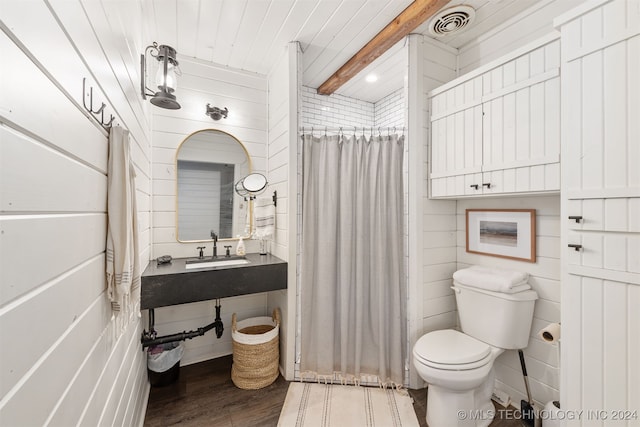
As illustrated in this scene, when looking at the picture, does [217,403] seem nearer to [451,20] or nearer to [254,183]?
[254,183]

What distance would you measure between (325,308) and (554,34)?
7.11 ft

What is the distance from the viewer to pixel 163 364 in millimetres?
2072

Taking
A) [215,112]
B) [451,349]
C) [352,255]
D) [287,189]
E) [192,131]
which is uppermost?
[215,112]

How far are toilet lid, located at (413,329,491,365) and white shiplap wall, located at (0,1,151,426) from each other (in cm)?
161

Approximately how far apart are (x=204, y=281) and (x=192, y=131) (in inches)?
52.2

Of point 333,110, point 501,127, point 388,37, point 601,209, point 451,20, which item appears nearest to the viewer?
point 601,209

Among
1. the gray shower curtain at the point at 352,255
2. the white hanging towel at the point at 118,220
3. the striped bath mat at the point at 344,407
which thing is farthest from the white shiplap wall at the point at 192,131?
the white hanging towel at the point at 118,220

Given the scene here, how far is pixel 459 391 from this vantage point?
1608 mm

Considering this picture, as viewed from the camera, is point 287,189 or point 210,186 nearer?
point 287,189

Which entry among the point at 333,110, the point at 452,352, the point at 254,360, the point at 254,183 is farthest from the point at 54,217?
the point at 333,110

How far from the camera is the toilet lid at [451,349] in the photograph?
5.31 ft

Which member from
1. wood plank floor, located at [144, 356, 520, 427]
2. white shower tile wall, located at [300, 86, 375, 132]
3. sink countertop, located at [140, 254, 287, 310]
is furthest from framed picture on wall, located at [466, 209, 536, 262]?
white shower tile wall, located at [300, 86, 375, 132]

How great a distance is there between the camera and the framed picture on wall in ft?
5.91

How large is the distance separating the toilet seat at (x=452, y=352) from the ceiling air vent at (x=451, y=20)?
2.15 metres
